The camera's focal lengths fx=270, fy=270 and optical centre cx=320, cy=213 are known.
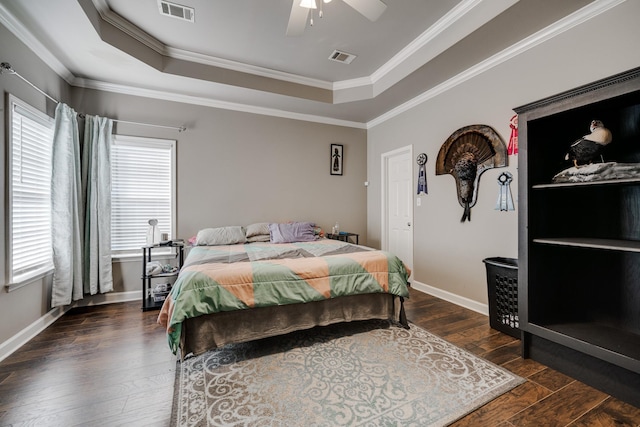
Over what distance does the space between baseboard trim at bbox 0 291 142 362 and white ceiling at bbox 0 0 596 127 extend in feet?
8.21

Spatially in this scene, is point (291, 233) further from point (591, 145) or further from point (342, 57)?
point (591, 145)

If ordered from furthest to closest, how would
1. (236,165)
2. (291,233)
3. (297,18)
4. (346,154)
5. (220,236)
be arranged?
1. (346,154)
2. (236,165)
3. (291,233)
4. (220,236)
5. (297,18)

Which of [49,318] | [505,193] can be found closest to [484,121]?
[505,193]

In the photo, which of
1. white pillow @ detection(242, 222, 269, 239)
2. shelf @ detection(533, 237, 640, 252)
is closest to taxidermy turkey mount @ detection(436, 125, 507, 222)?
shelf @ detection(533, 237, 640, 252)

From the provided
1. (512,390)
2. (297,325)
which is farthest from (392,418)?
(297,325)

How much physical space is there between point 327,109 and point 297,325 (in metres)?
3.15

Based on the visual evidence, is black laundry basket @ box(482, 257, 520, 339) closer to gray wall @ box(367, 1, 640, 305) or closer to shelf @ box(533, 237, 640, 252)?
gray wall @ box(367, 1, 640, 305)

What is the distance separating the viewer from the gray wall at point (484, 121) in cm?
205

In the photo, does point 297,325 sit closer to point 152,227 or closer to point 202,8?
point 152,227

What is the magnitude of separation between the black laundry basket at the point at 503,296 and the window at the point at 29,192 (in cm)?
412

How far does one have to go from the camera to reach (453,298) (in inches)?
128

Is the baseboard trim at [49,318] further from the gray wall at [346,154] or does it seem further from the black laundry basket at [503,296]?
the black laundry basket at [503,296]

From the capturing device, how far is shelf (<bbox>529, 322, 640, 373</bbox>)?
1562 mm

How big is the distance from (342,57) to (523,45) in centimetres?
179
